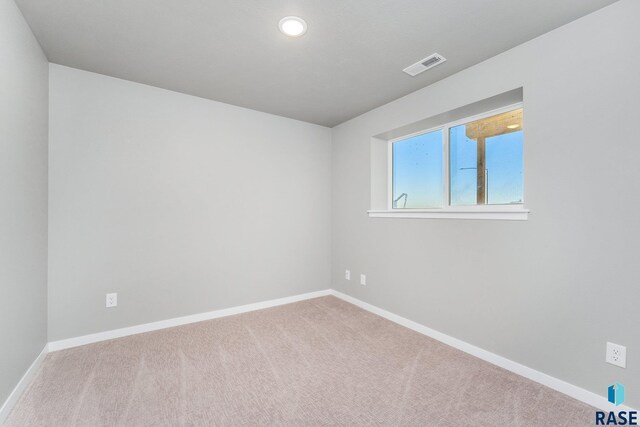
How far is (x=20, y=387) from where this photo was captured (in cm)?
174

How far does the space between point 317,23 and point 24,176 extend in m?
2.14

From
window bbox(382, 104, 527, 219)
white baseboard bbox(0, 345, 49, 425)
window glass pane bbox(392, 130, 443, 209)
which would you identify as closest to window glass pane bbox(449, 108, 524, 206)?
window bbox(382, 104, 527, 219)

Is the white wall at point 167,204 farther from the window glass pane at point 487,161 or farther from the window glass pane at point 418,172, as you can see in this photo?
the window glass pane at point 487,161

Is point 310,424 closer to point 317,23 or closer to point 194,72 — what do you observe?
point 317,23

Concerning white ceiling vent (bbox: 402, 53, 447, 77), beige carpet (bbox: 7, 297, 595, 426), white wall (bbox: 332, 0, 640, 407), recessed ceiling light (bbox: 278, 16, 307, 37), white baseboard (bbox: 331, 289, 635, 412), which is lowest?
beige carpet (bbox: 7, 297, 595, 426)

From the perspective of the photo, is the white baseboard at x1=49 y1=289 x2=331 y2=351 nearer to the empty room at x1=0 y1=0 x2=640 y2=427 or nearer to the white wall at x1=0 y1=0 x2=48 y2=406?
the empty room at x1=0 y1=0 x2=640 y2=427

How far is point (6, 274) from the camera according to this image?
5.11 feet

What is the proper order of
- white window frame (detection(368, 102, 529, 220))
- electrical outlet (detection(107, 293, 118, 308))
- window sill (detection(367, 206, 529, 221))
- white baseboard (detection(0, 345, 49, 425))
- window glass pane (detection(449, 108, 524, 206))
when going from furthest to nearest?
electrical outlet (detection(107, 293, 118, 308)), window glass pane (detection(449, 108, 524, 206)), white window frame (detection(368, 102, 529, 220)), window sill (detection(367, 206, 529, 221)), white baseboard (detection(0, 345, 49, 425))

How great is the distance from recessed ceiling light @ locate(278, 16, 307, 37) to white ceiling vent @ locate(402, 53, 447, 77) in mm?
965

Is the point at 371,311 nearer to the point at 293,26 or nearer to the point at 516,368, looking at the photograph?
the point at 516,368

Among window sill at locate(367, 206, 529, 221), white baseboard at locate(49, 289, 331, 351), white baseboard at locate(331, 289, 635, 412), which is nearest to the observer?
white baseboard at locate(331, 289, 635, 412)

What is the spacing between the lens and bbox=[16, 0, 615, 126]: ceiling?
1.67m

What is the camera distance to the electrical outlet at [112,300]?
252cm

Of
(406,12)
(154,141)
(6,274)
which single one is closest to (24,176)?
(6,274)
